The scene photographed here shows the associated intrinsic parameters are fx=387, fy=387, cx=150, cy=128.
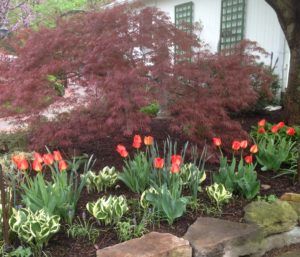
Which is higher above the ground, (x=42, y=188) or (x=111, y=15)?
(x=111, y=15)

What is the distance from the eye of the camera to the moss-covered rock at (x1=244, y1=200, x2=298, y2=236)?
121 inches

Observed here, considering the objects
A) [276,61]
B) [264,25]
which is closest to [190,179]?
[276,61]

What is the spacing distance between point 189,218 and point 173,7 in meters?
9.34

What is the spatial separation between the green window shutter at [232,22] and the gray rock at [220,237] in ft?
20.0

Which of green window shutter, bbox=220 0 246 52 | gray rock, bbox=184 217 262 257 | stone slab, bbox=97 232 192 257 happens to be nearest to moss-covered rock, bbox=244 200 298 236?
gray rock, bbox=184 217 262 257

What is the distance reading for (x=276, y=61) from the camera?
7.57 metres

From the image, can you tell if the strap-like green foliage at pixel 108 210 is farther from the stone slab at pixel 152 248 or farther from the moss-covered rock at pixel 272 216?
the moss-covered rock at pixel 272 216

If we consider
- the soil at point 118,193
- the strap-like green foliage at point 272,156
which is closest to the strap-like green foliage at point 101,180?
the soil at point 118,193

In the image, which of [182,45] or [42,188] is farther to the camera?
[182,45]

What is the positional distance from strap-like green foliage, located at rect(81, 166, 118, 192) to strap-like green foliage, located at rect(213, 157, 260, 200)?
0.97 m

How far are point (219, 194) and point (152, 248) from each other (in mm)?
960

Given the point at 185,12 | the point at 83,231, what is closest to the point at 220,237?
the point at 83,231

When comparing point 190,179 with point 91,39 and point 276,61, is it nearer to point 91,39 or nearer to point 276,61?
point 91,39

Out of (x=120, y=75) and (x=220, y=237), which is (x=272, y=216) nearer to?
(x=220, y=237)
